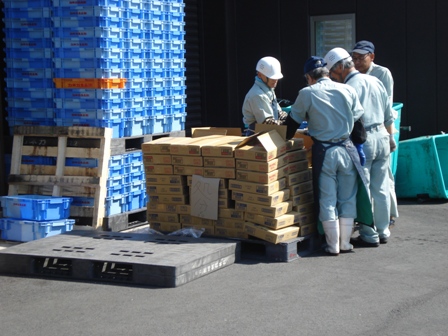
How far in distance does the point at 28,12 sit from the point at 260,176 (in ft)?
12.9

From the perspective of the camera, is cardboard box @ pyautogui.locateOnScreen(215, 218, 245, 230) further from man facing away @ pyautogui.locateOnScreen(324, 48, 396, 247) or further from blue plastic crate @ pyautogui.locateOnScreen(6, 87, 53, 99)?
blue plastic crate @ pyautogui.locateOnScreen(6, 87, 53, 99)

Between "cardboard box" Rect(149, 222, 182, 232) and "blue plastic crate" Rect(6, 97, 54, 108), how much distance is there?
2249 millimetres

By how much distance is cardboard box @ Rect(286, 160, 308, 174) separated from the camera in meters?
9.52

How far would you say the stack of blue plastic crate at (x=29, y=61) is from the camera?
10852 mm

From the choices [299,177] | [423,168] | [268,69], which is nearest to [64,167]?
[268,69]

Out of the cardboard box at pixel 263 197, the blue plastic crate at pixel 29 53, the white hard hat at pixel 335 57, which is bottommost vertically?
the cardboard box at pixel 263 197

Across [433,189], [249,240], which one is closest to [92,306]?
[249,240]

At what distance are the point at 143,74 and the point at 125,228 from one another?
200 cm

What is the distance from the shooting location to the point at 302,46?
15.4m

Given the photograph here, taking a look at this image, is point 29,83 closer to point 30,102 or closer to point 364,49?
point 30,102

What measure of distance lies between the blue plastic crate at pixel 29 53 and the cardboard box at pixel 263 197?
10.7 feet

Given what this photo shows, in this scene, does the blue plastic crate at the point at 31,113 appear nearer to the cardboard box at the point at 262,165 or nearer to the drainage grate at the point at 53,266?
the drainage grate at the point at 53,266

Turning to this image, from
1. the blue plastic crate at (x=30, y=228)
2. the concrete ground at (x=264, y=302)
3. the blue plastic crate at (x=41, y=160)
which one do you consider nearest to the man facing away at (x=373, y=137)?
the concrete ground at (x=264, y=302)

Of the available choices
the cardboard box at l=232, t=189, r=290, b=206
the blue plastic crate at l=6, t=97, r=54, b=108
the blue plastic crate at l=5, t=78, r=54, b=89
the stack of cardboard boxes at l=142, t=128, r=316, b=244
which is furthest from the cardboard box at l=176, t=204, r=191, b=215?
the blue plastic crate at l=5, t=78, r=54, b=89
